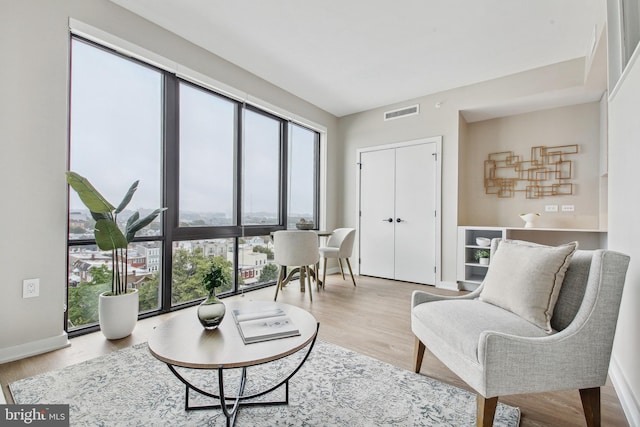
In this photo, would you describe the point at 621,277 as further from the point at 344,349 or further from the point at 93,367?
the point at 93,367

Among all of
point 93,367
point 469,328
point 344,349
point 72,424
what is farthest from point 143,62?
point 469,328

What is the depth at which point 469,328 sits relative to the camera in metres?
1.38

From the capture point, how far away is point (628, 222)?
1.54 metres

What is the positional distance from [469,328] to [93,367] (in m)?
2.15

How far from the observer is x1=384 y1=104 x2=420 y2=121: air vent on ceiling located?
4352 mm

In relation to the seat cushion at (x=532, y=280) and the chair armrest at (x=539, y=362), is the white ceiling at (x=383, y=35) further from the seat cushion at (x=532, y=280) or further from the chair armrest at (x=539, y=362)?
the chair armrest at (x=539, y=362)

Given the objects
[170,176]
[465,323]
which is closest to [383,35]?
[170,176]

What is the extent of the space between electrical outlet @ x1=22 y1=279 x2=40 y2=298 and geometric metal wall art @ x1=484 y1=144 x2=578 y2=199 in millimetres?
4853

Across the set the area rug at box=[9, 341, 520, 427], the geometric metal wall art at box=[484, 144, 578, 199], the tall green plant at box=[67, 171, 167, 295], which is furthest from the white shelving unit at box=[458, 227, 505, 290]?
the tall green plant at box=[67, 171, 167, 295]

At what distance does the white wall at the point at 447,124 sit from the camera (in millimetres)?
3417

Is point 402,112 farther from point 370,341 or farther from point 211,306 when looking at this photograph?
point 211,306

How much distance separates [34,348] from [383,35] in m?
3.70

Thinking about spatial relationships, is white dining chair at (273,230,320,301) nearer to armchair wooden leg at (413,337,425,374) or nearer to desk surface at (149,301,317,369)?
armchair wooden leg at (413,337,425,374)

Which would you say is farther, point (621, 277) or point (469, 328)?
point (469, 328)
